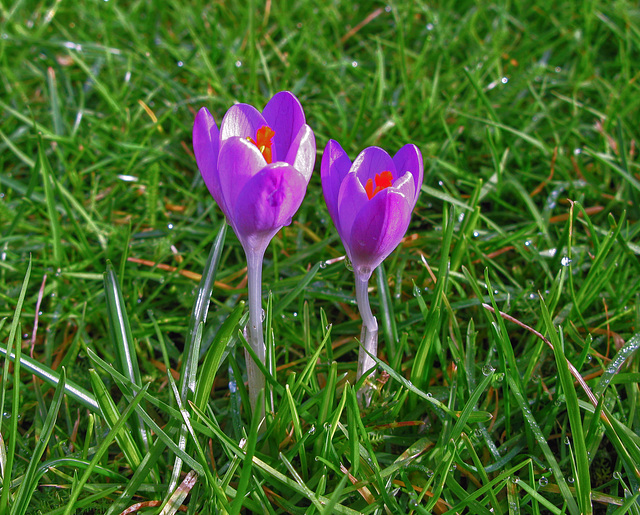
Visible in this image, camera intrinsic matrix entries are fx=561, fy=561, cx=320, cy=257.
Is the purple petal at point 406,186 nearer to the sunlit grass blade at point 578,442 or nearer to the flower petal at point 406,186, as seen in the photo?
the flower petal at point 406,186

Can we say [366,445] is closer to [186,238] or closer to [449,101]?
[186,238]

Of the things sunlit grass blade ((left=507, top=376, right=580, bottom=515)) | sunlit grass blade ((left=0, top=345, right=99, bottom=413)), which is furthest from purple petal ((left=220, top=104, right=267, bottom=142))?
sunlit grass blade ((left=507, top=376, right=580, bottom=515))

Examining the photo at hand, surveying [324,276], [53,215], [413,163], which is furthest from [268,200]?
[53,215]

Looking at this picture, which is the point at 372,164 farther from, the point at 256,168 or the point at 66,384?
the point at 66,384

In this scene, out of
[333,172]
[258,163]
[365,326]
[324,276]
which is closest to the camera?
[258,163]

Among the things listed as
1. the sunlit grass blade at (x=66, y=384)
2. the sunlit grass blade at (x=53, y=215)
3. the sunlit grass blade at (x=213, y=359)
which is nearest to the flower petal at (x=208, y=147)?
the sunlit grass blade at (x=213, y=359)

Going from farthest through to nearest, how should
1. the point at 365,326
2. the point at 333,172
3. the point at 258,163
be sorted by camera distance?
the point at 365,326, the point at 333,172, the point at 258,163

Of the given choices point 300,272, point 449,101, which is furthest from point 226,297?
point 449,101
